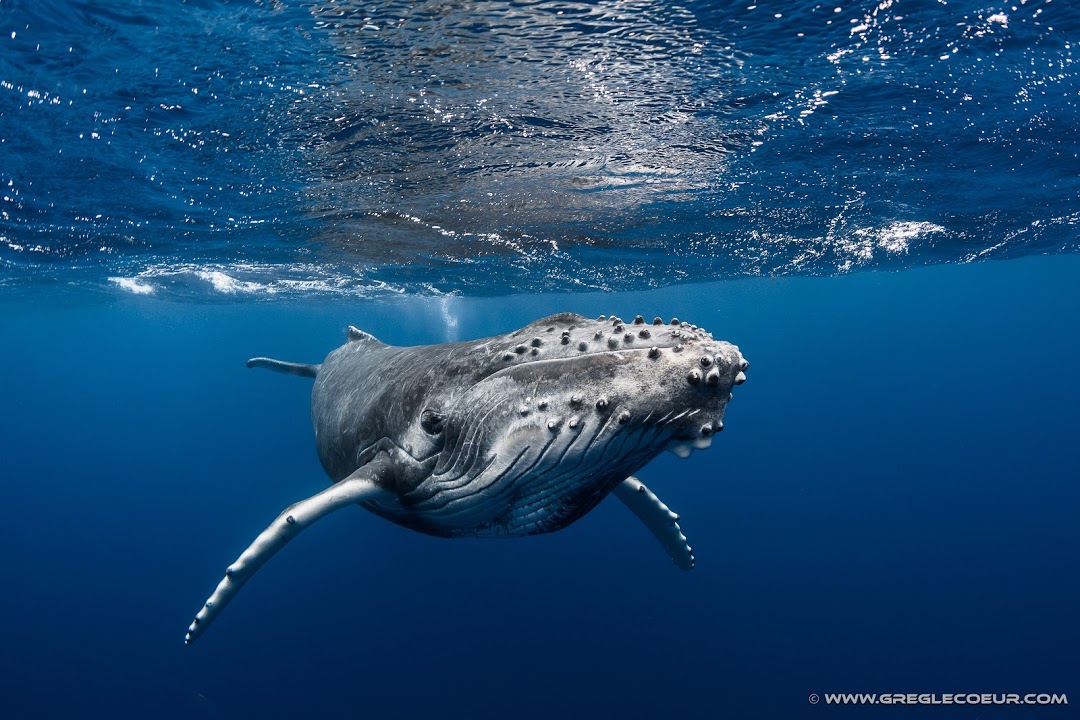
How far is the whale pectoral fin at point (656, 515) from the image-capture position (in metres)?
6.96

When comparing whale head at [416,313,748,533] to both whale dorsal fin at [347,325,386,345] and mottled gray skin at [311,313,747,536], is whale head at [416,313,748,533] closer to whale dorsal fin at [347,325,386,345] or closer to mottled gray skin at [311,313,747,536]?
mottled gray skin at [311,313,747,536]

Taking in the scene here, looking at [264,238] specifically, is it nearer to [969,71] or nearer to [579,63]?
[579,63]

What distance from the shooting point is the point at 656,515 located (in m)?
7.47

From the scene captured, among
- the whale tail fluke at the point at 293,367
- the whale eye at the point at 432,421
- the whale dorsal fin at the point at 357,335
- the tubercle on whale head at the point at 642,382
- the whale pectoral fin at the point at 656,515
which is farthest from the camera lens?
the whale tail fluke at the point at 293,367

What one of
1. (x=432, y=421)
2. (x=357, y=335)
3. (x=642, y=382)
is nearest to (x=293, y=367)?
(x=357, y=335)

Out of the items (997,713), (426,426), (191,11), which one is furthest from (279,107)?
(997,713)

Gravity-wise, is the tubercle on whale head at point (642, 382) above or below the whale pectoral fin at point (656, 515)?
above

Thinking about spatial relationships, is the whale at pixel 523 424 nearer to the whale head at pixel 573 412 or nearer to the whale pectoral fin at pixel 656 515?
the whale head at pixel 573 412

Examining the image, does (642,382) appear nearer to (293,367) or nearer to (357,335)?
(357,335)

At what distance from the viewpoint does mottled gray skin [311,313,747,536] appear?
9.85 ft

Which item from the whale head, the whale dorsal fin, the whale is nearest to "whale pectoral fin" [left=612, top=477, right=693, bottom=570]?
the whale

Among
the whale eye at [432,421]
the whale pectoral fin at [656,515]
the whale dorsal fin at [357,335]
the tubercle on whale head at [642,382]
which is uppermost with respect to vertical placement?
the tubercle on whale head at [642,382]

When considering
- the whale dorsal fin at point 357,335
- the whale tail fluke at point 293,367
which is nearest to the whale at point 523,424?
the whale dorsal fin at point 357,335

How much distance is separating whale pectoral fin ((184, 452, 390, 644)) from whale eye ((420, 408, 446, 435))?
64 cm
